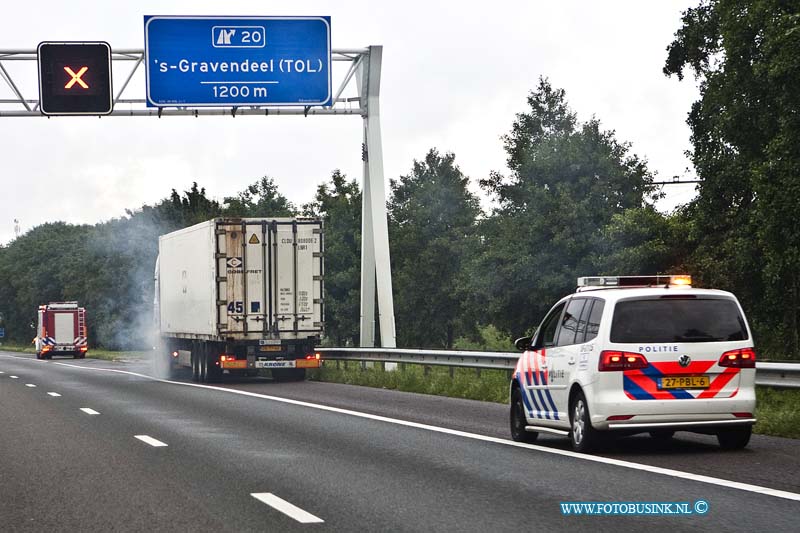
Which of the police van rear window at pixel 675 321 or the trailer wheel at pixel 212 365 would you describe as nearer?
the police van rear window at pixel 675 321

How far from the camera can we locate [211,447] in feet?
44.9

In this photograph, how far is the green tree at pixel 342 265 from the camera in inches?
4003

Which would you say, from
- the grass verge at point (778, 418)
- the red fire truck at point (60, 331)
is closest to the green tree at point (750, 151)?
the grass verge at point (778, 418)

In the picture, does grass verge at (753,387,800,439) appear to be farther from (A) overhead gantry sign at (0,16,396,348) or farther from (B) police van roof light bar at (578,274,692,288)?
(A) overhead gantry sign at (0,16,396,348)

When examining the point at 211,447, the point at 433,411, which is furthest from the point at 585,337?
the point at 433,411

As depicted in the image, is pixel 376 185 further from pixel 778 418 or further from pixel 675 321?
pixel 675 321

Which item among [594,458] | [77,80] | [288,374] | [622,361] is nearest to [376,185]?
[288,374]

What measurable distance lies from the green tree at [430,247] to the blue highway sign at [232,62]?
68.1 meters

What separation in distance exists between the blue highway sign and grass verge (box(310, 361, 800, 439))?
619 centimetres

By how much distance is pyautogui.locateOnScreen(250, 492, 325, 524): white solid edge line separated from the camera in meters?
8.34

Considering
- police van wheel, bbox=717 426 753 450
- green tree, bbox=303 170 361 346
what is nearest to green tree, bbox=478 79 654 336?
green tree, bbox=303 170 361 346

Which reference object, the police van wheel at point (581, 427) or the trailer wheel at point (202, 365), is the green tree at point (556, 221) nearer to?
the trailer wheel at point (202, 365)

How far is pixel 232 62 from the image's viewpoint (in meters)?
29.0

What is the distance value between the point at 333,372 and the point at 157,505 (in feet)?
66.6
